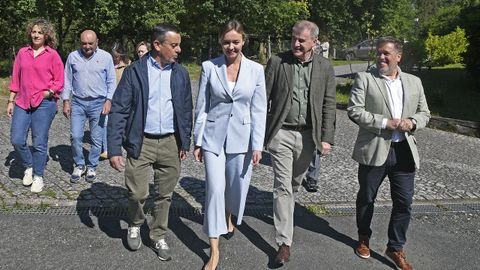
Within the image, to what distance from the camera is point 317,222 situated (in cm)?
497

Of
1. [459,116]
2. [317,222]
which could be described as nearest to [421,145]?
[459,116]

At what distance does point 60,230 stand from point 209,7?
25185mm

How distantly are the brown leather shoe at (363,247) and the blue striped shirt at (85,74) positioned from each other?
3691 millimetres

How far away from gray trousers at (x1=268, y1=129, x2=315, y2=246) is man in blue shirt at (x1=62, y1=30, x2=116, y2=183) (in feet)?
8.73

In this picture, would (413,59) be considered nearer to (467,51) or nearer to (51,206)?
(467,51)

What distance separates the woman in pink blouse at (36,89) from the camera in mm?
5230

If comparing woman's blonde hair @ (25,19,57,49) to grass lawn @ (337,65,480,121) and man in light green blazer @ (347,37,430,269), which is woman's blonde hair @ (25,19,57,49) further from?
grass lawn @ (337,65,480,121)

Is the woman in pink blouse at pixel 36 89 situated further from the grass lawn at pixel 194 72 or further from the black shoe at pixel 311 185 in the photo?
the grass lawn at pixel 194 72

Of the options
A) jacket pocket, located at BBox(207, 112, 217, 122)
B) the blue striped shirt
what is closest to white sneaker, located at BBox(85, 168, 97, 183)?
the blue striped shirt

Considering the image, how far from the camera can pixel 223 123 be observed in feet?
12.3

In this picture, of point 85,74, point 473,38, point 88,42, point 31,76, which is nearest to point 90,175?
point 85,74

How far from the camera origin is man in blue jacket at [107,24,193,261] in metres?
3.70

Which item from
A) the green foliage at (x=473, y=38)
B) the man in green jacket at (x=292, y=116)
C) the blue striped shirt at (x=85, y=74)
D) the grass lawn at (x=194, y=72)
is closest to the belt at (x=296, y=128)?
the man in green jacket at (x=292, y=116)

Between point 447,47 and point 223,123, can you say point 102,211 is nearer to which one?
point 223,123
